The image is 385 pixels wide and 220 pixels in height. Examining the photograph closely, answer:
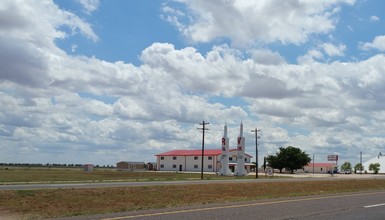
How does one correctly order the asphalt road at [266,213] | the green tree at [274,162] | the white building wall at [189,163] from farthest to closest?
the green tree at [274,162], the white building wall at [189,163], the asphalt road at [266,213]

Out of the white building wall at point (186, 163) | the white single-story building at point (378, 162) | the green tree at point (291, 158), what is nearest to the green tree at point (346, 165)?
the white single-story building at point (378, 162)

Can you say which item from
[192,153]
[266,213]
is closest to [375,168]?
[192,153]

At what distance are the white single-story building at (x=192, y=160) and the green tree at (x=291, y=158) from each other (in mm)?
8203

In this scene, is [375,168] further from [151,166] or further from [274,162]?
[151,166]

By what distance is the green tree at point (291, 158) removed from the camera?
12416 cm

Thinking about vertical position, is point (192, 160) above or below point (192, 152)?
below

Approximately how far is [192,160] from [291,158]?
26.4 metres

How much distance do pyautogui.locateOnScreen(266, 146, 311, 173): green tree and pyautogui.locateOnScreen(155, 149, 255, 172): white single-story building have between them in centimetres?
820

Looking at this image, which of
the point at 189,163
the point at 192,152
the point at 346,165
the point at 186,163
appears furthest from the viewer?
the point at 346,165

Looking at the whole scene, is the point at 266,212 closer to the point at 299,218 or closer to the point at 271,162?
the point at 299,218

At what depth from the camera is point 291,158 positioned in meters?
125

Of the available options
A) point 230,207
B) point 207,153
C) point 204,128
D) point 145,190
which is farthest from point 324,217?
point 207,153

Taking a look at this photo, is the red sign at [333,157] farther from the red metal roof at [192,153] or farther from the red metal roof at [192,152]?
the red metal roof at [192,153]

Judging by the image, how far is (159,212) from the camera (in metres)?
14.9
